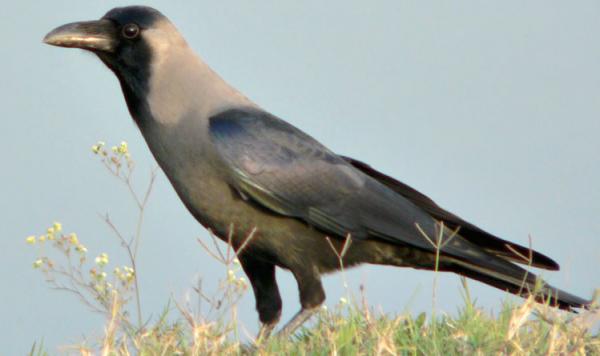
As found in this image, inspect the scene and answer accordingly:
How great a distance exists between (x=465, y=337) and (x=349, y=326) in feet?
1.98

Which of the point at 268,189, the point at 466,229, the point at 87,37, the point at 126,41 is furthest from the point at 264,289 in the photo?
the point at 87,37

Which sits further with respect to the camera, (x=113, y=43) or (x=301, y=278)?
(x=113, y=43)

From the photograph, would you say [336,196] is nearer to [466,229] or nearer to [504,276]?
[466,229]

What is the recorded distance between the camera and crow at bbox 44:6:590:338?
537cm

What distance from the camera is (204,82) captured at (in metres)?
5.80

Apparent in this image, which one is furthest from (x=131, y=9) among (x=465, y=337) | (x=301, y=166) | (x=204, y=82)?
(x=465, y=337)

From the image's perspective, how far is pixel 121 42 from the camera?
19.5 feet

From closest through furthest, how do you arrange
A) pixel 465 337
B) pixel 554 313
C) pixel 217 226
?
pixel 465 337, pixel 554 313, pixel 217 226

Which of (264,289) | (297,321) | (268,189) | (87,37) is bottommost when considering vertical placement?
(297,321)

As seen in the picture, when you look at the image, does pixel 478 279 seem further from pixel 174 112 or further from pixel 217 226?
pixel 174 112

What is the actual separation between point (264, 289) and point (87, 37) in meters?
1.82

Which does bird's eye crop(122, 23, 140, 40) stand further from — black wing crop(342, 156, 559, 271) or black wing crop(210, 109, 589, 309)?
black wing crop(342, 156, 559, 271)

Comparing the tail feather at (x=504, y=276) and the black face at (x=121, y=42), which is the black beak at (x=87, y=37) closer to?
the black face at (x=121, y=42)

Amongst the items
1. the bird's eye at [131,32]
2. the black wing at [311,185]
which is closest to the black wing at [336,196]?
the black wing at [311,185]
